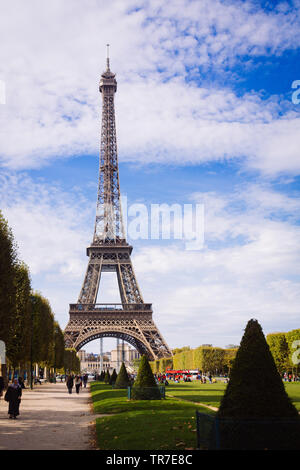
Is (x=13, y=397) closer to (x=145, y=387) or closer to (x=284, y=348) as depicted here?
(x=145, y=387)

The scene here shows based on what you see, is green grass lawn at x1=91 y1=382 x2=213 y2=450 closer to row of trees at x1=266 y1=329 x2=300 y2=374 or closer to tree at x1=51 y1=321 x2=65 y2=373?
row of trees at x1=266 y1=329 x2=300 y2=374

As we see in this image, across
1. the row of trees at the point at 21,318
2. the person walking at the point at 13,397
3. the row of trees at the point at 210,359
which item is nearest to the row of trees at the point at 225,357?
the row of trees at the point at 210,359

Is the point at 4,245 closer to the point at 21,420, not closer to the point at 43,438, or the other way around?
the point at 21,420

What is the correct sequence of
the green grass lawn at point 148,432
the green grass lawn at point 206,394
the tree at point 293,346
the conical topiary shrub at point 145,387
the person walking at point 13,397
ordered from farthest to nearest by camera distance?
the tree at point 293,346, the conical topiary shrub at point 145,387, the green grass lawn at point 206,394, the person walking at point 13,397, the green grass lawn at point 148,432

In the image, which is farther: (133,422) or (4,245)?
(4,245)

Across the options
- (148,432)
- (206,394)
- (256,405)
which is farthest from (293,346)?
(256,405)

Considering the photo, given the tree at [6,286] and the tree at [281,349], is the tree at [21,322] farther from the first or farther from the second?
the tree at [281,349]
